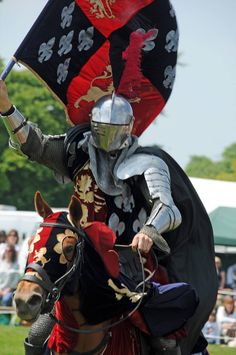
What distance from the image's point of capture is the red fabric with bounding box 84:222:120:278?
24.5ft

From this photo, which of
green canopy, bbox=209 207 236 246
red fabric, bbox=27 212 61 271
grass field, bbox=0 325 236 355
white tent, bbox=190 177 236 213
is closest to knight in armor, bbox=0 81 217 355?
red fabric, bbox=27 212 61 271

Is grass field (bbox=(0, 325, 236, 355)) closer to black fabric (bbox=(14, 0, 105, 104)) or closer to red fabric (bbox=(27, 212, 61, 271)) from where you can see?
black fabric (bbox=(14, 0, 105, 104))

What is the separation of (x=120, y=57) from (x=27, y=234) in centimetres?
1177

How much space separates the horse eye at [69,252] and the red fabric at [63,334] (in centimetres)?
35

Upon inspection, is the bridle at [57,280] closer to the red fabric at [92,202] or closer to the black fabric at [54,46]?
the red fabric at [92,202]

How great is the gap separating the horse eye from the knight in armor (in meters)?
0.71

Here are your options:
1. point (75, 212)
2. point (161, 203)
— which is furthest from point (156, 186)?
point (75, 212)

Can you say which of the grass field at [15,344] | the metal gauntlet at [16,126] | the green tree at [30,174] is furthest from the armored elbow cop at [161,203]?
the green tree at [30,174]

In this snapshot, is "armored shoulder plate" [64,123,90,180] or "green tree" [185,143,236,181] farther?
"green tree" [185,143,236,181]

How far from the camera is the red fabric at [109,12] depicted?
9219 mm

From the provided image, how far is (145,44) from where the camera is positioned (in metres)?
9.15

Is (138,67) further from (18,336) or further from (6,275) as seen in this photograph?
(6,275)

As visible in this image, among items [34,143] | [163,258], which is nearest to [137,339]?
[163,258]

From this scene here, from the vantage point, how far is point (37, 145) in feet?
28.3
